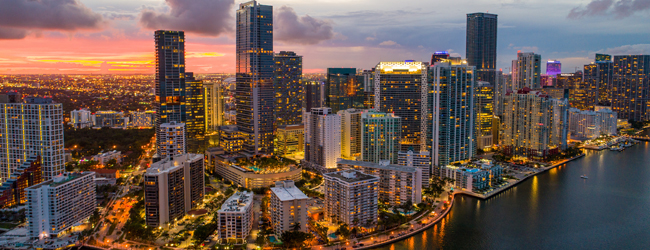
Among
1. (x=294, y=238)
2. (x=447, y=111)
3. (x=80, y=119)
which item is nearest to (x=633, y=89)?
(x=447, y=111)

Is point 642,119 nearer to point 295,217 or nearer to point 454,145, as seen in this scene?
point 454,145

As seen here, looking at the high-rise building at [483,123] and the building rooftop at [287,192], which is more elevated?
the high-rise building at [483,123]

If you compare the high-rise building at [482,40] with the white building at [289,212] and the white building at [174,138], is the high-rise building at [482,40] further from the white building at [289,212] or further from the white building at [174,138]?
the white building at [289,212]

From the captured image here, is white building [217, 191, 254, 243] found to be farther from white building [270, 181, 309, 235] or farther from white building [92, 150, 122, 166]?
white building [92, 150, 122, 166]

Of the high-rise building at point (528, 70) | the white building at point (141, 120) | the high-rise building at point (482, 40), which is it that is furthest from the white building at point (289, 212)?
the high-rise building at point (482, 40)

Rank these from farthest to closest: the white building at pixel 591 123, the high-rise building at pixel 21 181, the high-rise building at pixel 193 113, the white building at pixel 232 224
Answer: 1. the white building at pixel 591 123
2. the high-rise building at pixel 193 113
3. the high-rise building at pixel 21 181
4. the white building at pixel 232 224

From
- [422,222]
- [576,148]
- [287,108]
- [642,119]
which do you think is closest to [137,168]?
[287,108]
